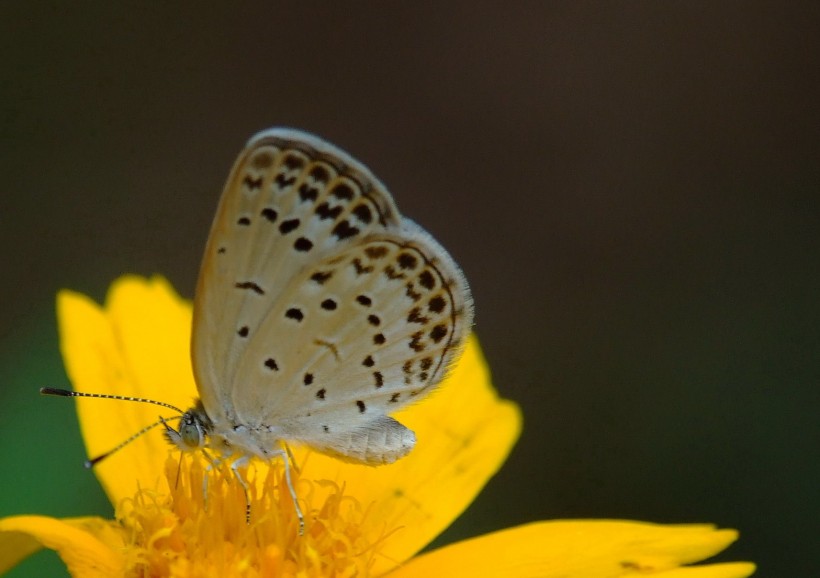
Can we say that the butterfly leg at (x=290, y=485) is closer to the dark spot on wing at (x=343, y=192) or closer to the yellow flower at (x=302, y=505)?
the yellow flower at (x=302, y=505)

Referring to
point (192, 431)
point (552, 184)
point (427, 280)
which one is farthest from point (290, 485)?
point (552, 184)

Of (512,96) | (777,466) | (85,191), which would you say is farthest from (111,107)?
(777,466)

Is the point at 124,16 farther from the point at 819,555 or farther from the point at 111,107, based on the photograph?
the point at 819,555

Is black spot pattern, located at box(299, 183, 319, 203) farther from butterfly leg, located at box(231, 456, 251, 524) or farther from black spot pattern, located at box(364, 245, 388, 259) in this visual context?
butterfly leg, located at box(231, 456, 251, 524)

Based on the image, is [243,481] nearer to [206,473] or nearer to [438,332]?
[206,473]

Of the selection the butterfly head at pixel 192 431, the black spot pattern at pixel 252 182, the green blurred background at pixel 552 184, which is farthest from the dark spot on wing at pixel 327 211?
the green blurred background at pixel 552 184

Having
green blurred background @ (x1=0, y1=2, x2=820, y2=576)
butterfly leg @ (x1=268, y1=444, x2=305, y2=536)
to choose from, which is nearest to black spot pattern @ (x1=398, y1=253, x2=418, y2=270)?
butterfly leg @ (x1=268, y1=444, x2=305, y2=536)
